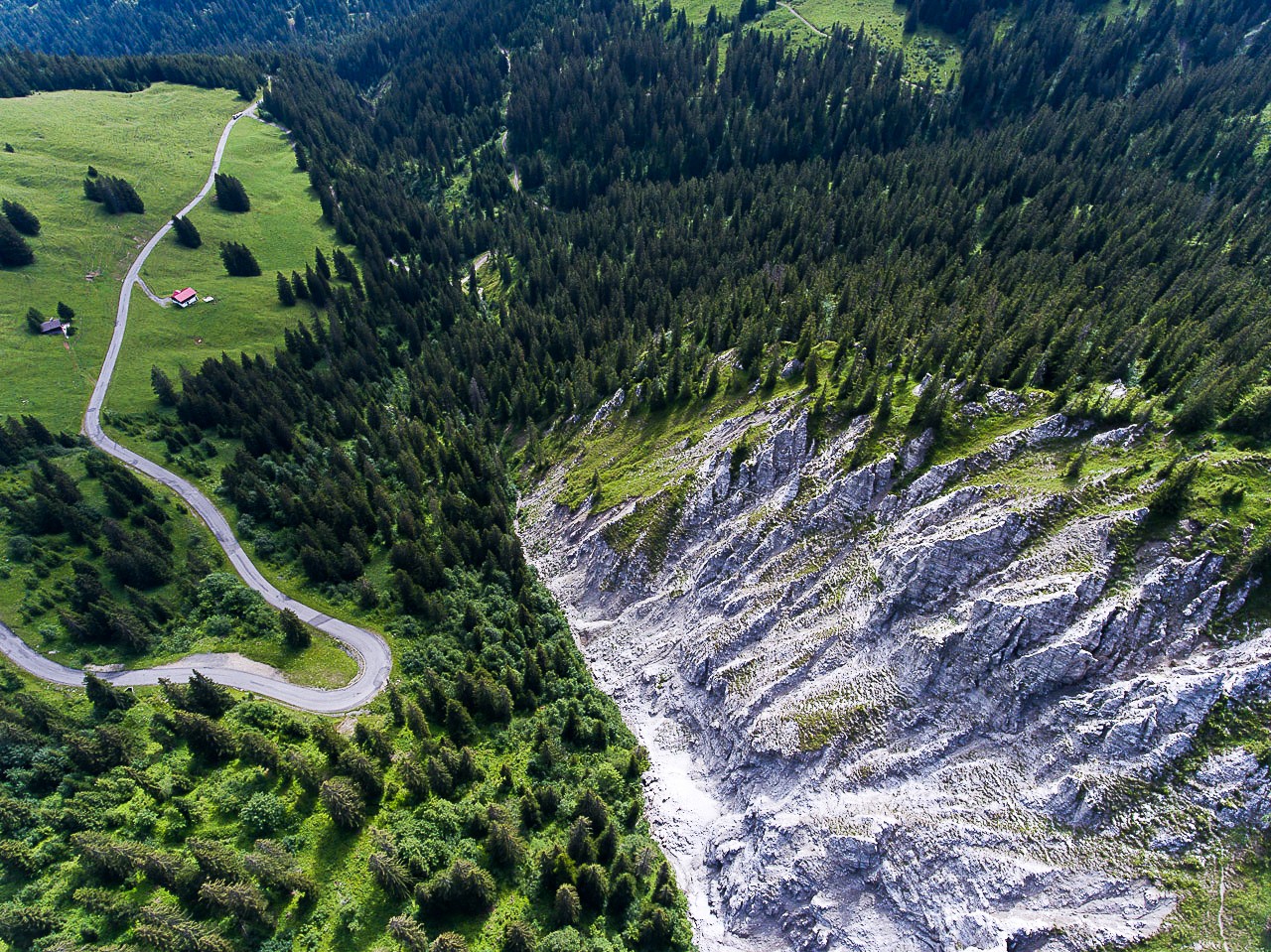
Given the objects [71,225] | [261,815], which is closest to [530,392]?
[261,815]

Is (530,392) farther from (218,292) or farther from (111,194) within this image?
(111,194)

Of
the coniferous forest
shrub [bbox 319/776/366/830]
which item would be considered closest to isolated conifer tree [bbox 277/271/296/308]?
the coniferous forest

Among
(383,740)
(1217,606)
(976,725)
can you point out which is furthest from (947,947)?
(383,740)

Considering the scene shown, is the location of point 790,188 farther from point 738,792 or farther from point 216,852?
point 216,852

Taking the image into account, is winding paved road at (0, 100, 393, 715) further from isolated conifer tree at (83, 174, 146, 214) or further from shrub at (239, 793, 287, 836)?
isolated conifer tree at (83, 174, 146, 214)

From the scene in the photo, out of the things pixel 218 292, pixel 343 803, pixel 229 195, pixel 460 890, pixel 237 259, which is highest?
pixel 229 195

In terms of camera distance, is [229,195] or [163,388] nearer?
[163,388]
